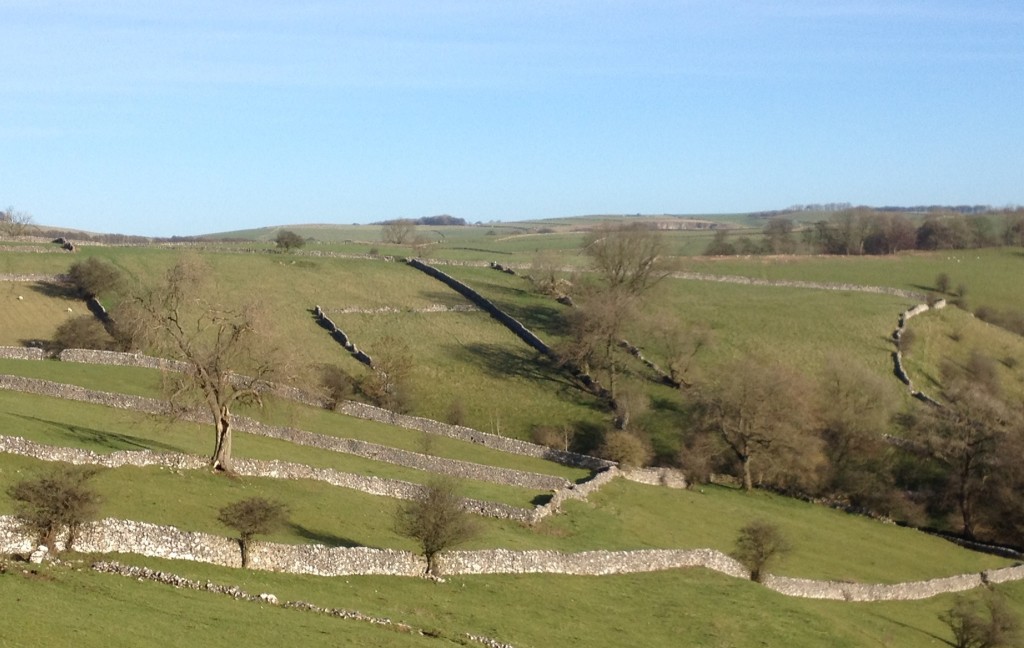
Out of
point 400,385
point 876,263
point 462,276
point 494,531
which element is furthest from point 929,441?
point 876,263

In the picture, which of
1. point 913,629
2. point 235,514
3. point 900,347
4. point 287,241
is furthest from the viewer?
point 287,241

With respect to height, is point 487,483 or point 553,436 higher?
point 487,483

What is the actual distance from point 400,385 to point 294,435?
18.8 metres

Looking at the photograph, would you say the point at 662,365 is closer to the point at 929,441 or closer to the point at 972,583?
the point at 929,441

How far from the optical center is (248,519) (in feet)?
106

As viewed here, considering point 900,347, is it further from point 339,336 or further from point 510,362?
point 339,336

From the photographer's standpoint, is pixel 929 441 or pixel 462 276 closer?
pixel 929 441

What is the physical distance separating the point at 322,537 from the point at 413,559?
3477 millimetres

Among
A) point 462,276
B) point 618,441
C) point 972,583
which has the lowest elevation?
point 972,583

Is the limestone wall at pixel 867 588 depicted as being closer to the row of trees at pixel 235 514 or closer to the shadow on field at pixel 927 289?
the row of trees at pixel 235 514

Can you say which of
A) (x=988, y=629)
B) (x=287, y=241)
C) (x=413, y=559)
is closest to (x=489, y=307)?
(x=287, y=241)

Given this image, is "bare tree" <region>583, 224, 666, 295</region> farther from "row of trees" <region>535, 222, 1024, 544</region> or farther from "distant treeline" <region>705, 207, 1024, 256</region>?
"distant treeline" <region>705, 207, 1024, 256</region>

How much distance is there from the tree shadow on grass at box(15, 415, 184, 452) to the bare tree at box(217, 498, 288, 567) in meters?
11.4

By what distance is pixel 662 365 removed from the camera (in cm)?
8644
